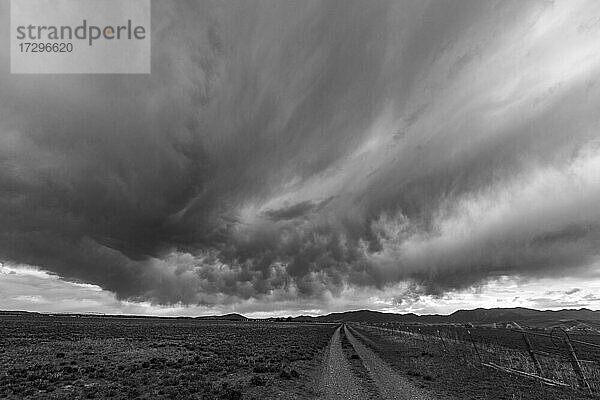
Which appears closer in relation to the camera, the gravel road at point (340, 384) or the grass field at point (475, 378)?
the gravel road at point (340, 384)

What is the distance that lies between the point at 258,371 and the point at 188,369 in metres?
4.92

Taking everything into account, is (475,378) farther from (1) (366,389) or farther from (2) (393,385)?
(1) (366,389)

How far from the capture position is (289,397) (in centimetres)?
1848

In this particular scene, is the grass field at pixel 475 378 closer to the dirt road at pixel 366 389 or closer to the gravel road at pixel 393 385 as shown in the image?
the gravel road at pixel 393 385

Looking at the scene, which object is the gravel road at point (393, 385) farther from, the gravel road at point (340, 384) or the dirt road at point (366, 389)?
the gravel road at point (340, 384)

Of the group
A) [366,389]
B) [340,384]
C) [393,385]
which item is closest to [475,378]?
[393,385]

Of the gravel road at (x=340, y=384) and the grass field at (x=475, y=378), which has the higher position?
the gravel road at (x=340, y=384)

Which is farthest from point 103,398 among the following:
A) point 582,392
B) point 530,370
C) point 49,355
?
point 530,370

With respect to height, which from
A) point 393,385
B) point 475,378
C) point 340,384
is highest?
point 340,384

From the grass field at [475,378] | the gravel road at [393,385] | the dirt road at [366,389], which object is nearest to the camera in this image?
the gravel road at [393,385]

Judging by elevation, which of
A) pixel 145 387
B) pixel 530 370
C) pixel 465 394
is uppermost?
pixel 145 387

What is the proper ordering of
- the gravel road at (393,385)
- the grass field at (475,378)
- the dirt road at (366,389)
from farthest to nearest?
the grass field at (475,378)
the dirt road at (366,389)
the gravel road at (393,385)

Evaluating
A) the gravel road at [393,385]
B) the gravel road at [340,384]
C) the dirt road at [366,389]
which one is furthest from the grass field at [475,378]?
the gravel road at [340,384]

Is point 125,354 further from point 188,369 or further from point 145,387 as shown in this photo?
point 145,387
